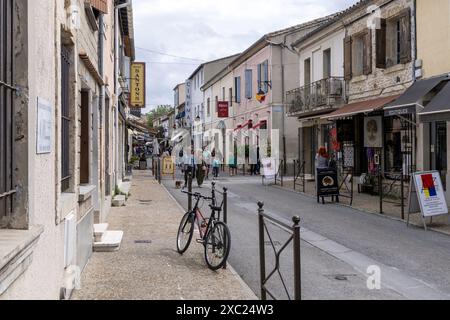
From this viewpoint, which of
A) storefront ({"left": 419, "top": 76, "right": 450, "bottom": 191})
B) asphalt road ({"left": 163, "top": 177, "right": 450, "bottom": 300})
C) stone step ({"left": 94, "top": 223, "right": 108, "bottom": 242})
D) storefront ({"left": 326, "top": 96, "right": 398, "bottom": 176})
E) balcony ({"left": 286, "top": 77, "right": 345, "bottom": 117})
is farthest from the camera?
balcony ({"left": 286, "top": 77, "right": 345, "bottom": 117})

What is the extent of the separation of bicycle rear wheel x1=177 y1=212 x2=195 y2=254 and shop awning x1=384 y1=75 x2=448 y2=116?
7629 millimetres

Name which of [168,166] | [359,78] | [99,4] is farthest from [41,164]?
[168,166]

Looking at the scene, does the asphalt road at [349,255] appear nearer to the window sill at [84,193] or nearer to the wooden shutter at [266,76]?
the window sill at [84,193]

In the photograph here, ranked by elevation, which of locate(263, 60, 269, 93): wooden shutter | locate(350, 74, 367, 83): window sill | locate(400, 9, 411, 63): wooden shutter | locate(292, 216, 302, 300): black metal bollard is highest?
locate(263, 60, 269, 93): wooden shutter

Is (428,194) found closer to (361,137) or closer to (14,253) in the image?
(361,137)

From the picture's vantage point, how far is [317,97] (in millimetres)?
22031

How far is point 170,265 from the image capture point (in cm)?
727

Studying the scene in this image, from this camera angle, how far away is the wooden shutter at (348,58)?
1972 centimetres

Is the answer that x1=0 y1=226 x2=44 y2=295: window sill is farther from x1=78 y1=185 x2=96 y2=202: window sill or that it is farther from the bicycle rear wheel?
the bicycle rear wheel

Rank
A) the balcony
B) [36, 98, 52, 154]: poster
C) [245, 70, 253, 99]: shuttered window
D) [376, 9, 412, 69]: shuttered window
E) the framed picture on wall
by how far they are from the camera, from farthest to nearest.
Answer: [245, 70, 253, 99]: shuttered window < the balcony < the framed picture on wall < [376, 9, 412, 69]: shuttered window < [36, 98, 52, 154]: poster

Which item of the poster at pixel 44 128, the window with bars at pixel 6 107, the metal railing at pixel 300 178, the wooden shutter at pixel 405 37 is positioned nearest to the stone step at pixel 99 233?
the poster at pixel 44 128

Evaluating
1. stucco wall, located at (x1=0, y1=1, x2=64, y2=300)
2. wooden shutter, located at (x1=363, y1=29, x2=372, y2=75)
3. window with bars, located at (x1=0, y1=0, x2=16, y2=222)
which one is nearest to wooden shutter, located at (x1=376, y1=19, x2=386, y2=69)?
wooden shutter, located at (x1=363, y1=29, x2=372, y2=75)

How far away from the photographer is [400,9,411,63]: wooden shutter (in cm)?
1559

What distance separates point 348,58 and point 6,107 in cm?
1772
